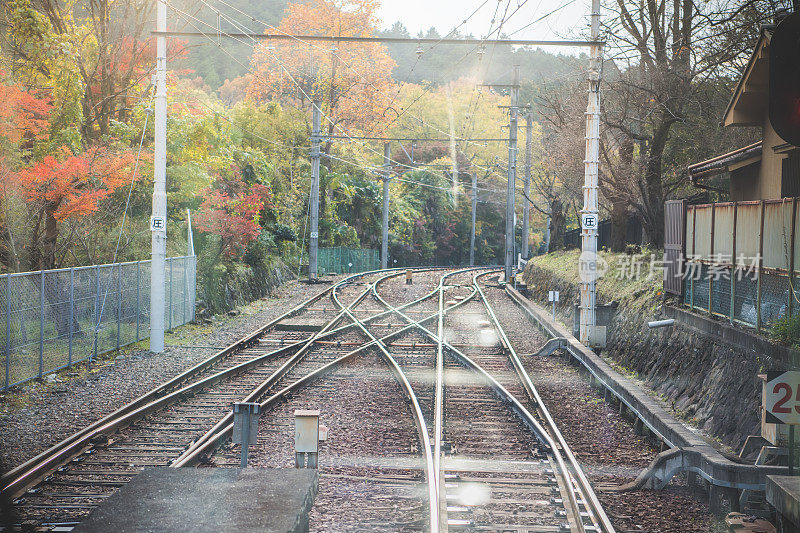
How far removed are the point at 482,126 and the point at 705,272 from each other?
5931cm

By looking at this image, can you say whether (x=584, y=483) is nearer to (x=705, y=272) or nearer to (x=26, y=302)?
(x=705, y=272)

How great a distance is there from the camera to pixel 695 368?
12094 millimetres

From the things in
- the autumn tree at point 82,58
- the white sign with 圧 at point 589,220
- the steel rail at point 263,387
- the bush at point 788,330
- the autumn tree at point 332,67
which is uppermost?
the autumn tree at point 332,67

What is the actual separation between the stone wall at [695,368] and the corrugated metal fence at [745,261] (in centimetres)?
61

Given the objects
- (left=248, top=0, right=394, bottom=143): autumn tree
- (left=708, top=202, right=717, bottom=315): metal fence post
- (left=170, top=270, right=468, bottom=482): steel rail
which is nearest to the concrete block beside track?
(left=170, top=270, right=468, bottom=482): steel rail

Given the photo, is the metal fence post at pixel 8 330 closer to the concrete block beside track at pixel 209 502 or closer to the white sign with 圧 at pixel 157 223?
the white sign with 圧 at pixel 157 223

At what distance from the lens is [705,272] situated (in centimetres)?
1327

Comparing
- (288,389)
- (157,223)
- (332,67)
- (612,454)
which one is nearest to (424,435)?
(612,454)

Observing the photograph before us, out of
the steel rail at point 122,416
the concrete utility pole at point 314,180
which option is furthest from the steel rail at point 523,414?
the concrete utility pole at point 314,180

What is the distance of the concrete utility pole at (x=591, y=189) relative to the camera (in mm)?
16453

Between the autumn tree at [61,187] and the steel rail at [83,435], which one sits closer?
the steel rail at [83,435]

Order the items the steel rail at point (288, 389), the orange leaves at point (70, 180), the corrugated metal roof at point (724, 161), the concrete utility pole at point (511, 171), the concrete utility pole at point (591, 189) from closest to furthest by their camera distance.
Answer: the steel rail at point (288, 389), the orange leaves at point (70, 180), the corrugated metal roof at point (724, 161), the concrete utility pole at point (591, 189), the concrete utility pole at point (511, 171)

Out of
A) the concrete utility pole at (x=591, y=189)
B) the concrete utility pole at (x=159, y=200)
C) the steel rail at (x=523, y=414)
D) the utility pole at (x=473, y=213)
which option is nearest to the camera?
the steel rail at (x=523, y=414)

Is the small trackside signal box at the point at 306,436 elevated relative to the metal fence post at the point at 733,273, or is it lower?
lower
